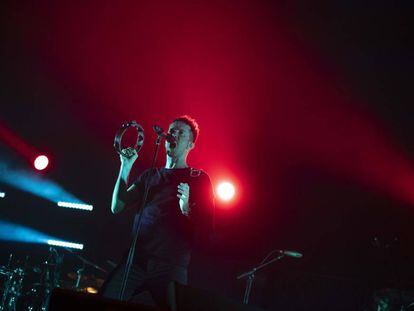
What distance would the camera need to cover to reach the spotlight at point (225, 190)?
22.0ft

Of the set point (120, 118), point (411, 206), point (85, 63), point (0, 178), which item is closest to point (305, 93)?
point (411, 206)

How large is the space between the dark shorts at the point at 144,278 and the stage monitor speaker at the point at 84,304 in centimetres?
175

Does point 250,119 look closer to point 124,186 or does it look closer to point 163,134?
point 124,186

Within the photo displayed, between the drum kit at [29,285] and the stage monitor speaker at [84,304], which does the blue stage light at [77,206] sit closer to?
the drum kit at [29,285]

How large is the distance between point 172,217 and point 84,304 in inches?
81.3

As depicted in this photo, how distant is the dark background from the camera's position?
6.14m

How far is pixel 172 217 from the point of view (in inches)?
128

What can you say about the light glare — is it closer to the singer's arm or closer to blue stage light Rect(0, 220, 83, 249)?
blue stage light Rect(0, 220, 83, 249)

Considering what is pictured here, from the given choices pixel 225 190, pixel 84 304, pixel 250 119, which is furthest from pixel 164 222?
pixel 250 119

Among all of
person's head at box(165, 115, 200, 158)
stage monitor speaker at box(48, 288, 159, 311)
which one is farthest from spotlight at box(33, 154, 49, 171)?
stage monitor speaker at box(48, 288, 159, 311)

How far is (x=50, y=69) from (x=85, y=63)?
0.65m

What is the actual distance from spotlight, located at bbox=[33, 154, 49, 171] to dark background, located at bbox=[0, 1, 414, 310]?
0.48ft

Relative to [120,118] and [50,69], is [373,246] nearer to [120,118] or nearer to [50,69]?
[120,118]

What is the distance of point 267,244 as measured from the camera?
6934 millimetres
